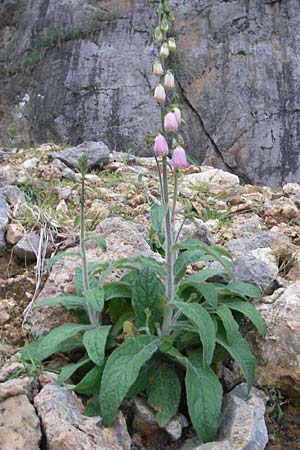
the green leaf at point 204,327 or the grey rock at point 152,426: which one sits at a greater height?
the green leaf at point 204,327

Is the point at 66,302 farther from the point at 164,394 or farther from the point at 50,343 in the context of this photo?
the point at 164,394

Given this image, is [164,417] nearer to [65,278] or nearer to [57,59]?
[65,278]

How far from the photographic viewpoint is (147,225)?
282cm

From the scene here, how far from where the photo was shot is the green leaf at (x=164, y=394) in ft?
5.56

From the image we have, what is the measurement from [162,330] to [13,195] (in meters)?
1.66

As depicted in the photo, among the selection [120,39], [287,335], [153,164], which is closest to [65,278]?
[287,335]

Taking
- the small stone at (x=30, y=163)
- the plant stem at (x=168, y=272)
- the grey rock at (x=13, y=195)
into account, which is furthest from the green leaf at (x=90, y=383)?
the small stone at (x=30, y=163)

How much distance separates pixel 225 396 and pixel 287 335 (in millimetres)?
327

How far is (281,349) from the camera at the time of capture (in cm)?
192

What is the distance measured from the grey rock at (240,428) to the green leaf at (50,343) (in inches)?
20.4

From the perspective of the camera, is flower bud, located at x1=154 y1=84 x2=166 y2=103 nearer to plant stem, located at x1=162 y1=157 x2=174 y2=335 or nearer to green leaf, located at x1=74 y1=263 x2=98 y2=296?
plant stem, located at x1=162 y1=157 x2=174 y2=335

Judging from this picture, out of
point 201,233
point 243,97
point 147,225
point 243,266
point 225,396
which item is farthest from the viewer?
point 243,97

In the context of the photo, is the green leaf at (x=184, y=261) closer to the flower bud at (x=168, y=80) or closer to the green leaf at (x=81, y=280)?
the green leaf at (x=81, y=280)

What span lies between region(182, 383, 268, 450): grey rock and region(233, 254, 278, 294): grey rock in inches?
20.0
